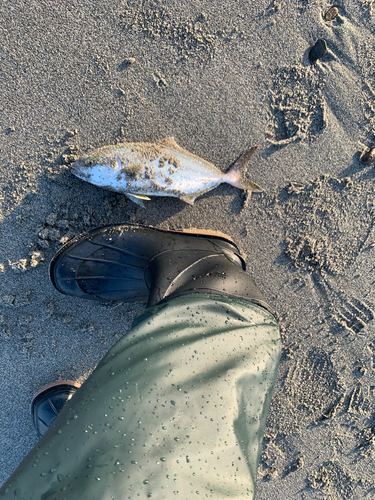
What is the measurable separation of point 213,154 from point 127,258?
1.10 meters

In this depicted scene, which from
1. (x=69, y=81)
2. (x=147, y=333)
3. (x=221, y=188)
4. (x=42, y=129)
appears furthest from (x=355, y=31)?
(x=147, y=333)

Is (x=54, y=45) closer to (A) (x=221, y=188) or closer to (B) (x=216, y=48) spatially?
(B) (x=216, y=48)

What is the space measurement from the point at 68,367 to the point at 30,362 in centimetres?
32

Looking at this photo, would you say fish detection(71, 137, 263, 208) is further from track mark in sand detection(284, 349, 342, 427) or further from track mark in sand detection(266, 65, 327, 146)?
track mark in sand detection(284, 349, 342, 427)

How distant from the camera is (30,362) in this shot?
Result: 2.59 meters

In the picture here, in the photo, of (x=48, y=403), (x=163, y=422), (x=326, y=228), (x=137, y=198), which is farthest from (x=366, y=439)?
(x=137, y=198)

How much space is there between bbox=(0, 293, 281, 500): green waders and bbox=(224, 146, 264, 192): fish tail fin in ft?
4.02

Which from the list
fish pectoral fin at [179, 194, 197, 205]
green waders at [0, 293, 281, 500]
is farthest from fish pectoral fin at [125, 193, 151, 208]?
green waders at [0, 293, 281, 500]

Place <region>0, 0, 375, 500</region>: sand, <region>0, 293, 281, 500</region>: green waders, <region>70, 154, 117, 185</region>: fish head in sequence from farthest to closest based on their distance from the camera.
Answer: <region>0, 0, 375, 500</region>: sand, <region>70, 154, 117, 185</region>: fish head, <region>0, 293, 281, 500</region>: green waders

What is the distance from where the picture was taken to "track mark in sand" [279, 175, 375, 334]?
8.16 feet

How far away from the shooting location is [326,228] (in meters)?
2.52

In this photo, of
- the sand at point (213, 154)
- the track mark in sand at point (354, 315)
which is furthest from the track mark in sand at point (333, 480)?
the track mark in sand at point (354, 315)

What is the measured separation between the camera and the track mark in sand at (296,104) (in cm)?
239

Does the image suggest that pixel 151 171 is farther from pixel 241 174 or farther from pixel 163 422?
pixel 163 422
